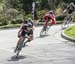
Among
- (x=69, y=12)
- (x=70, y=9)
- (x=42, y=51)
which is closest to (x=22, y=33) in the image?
(x=42, y=51)

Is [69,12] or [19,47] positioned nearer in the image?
[19,47]

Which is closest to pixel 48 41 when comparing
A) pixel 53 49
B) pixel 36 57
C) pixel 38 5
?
pixel 53 49

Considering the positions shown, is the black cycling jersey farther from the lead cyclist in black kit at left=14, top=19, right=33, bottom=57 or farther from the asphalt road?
the lead cyclist in black kit at left=14, top=19, right=33, bottom=57

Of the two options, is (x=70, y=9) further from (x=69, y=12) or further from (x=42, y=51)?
(x=42, y=51)

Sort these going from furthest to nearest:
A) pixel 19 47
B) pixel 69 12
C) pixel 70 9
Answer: pixel 69 12, pixel 70 9, pixel 19 47

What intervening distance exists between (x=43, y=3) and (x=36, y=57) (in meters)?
31.9

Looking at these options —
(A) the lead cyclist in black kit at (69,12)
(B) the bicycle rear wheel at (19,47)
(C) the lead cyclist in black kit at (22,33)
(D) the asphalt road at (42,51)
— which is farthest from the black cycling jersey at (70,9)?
(B) the bicycle rear wheel at (19,47)

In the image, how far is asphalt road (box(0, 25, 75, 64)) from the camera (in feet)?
49.4

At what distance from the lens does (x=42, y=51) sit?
17.5 m

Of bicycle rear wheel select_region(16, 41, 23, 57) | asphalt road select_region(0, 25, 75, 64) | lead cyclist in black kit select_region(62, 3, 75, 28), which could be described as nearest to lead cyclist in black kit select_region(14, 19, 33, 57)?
bicycle rear wheel select_region(16, 41, 23, 57)

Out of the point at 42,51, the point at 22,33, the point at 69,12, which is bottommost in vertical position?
the point at 42,51

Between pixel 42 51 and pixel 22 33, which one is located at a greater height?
pixel 22 33

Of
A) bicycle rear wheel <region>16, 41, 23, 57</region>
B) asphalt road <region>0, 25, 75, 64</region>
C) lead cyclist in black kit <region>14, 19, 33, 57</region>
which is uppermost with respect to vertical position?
lead cyclist in black kit <region>14, 19, 33, 57</region>

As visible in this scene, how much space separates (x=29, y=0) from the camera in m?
48.0
